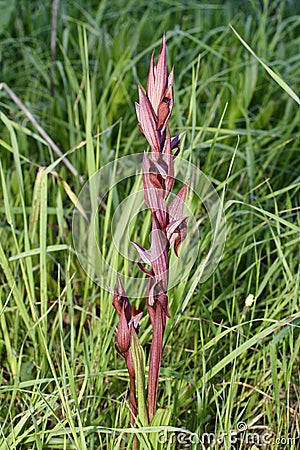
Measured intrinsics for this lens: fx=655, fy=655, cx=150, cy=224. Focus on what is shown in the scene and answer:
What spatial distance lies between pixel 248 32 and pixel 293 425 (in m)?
1.86

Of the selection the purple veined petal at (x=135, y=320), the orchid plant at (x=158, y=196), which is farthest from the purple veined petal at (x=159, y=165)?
the purple veined petal at (x=135, y=320)

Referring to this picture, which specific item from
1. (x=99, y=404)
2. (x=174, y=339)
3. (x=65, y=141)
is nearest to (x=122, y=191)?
(x=65, y=141)

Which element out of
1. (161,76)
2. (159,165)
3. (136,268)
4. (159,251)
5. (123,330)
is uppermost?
(161,76)

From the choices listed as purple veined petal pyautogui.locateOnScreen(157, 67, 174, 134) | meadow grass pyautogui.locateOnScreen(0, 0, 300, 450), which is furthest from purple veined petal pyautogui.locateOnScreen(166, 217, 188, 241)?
meadow grass pyautogui.locateOnScreen(0, 0, 300, 450)

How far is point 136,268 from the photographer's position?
150 centimetres

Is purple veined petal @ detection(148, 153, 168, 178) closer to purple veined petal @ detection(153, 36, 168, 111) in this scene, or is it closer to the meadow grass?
purple veined petal @ detection(153, 36, 168, 111)

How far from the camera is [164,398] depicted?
125 cm

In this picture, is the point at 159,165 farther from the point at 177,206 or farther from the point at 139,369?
the point at 139,369

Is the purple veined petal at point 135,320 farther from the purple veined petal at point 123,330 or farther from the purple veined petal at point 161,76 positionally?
the purple veined petal at point 161,76

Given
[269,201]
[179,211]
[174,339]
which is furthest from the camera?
[269,201]

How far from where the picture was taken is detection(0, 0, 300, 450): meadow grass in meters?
1.15

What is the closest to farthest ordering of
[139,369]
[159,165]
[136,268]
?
[159,165] < [139,369] < [136,268]

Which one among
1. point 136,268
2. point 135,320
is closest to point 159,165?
point 135,320

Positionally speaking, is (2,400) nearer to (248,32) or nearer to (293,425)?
(293,425)
